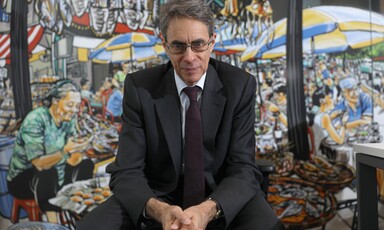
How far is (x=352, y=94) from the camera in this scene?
274 cm

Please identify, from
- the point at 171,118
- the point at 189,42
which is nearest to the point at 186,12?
the point at 189,42

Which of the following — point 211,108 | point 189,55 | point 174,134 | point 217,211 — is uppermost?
point 189,55

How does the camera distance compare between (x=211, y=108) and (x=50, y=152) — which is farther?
(x=50, y=152)

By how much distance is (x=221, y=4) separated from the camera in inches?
109

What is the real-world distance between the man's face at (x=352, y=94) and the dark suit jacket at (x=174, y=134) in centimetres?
118

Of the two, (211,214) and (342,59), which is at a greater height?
(342,59)

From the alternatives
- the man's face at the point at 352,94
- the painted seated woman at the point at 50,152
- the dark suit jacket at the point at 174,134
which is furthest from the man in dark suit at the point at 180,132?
the man's face at the point at 352,94

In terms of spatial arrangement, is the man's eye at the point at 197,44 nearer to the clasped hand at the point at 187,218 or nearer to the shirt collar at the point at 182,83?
the shirt collar at the point at 182,83

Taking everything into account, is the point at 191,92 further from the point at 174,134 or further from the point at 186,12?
the point at 186,12

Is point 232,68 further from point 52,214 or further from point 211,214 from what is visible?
point 52,214

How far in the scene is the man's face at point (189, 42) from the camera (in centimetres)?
167

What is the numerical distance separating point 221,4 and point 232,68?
1016 millimetres

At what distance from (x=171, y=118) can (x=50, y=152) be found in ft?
4.31

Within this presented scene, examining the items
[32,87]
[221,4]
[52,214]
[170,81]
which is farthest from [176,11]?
[52,214]
